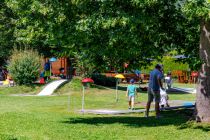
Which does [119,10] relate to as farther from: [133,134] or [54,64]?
[54,64]

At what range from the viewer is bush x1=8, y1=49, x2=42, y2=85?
105 ft

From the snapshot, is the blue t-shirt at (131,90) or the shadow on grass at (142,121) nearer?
the shadow on grass at (142,121)

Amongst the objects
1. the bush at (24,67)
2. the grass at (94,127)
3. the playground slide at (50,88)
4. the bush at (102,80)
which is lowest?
the grass at (94,127)

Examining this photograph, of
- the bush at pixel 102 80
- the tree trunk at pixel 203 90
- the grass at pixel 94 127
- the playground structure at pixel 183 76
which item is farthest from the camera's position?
the playground structure at pixel 183 76

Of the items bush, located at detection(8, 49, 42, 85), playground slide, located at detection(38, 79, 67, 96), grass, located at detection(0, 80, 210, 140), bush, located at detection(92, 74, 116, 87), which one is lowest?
grass, located at detection(0, 80, 210, 140)

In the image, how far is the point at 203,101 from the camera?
14.5 meters

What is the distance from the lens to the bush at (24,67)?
32.0m

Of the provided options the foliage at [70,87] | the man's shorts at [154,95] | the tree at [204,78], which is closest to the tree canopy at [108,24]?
the tree at [204,78]

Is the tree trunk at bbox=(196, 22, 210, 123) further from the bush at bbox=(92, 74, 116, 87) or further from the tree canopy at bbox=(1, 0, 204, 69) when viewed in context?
the bush at bbox=(92, 74, 116, 87)

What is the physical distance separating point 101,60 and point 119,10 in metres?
2.96

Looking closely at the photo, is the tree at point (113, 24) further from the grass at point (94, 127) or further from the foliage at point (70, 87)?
A: the foliage at point (70, 87)

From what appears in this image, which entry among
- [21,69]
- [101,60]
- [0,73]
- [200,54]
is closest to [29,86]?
[21,69]

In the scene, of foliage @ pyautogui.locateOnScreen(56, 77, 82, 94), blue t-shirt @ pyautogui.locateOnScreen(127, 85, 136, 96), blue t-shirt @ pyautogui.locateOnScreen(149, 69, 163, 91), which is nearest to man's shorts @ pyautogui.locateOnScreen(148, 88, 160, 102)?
blue t-shirt @ pyautogui.locateOnScreen(149, 69, 163, 91)

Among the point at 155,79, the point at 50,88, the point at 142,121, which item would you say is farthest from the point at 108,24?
the point at 50,88
